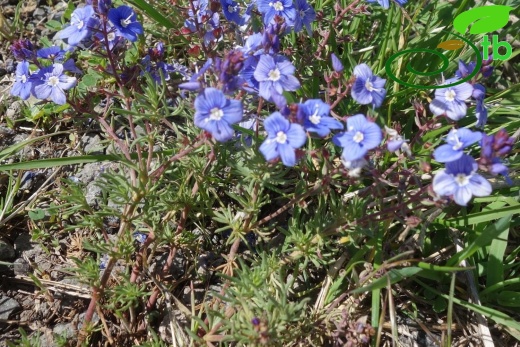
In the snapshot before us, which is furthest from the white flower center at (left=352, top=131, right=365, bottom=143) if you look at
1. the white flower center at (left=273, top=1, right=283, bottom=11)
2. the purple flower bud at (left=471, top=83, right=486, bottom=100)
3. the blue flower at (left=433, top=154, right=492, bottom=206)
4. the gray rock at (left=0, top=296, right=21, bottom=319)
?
the gray rock at (left=0, top=296, right=21, bottom=319)

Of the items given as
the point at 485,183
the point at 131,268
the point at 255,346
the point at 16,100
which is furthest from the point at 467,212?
the point at 16,100

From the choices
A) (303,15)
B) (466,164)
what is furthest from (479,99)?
(303,15)

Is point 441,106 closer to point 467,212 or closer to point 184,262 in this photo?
point 467,212

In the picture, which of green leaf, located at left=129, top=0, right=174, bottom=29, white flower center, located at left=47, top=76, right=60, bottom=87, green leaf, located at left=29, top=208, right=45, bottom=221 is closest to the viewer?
white flower center, located at left=47, top=76, right=60, bottom=87

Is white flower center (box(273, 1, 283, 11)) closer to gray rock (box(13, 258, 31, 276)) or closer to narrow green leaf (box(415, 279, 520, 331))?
narrow green leaf (box(415, 279, 520, 331))

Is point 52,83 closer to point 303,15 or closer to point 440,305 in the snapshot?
point 303,15

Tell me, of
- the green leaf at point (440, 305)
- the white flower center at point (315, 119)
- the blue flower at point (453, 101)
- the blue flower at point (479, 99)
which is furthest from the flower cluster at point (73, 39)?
the green leaf at point (440, 305)
